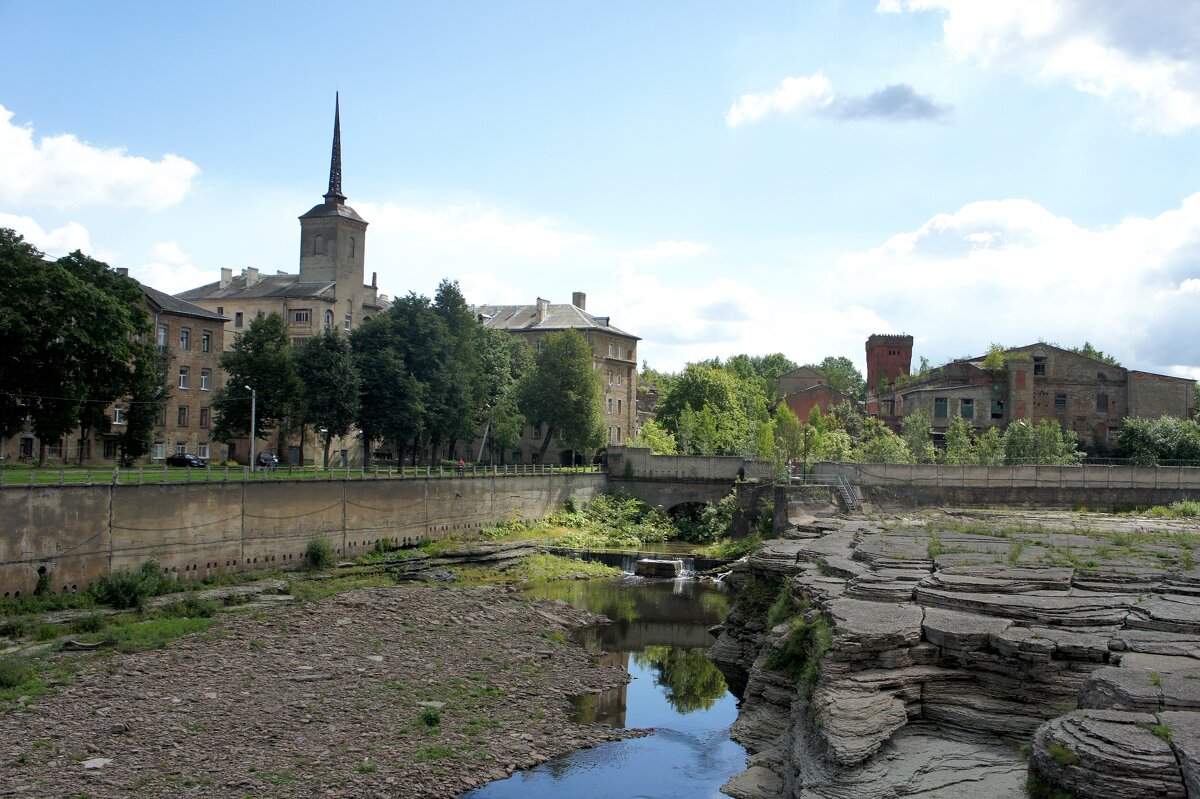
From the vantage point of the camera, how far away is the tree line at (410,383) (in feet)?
190

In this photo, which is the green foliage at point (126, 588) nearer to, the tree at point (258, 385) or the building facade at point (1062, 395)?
the tree at point (258, 385)

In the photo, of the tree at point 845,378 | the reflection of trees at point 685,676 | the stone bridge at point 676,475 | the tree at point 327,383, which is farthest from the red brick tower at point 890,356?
the reflection of trees at point 685,676

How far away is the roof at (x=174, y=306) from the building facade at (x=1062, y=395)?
185ft

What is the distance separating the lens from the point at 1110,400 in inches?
3248

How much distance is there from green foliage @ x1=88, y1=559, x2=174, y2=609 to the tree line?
68.0ft

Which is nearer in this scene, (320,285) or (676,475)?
(676,475)

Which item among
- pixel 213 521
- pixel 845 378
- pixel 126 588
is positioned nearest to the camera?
pixel 126 588

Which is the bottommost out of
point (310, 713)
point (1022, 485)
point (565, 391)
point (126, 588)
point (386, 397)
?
point (310, 713)

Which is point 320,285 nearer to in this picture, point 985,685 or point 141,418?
point 141,418

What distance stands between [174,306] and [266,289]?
17830 mm

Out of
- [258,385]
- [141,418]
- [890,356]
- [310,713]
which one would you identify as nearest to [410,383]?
[258,385]

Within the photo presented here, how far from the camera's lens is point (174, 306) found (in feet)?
227

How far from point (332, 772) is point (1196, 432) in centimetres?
7110

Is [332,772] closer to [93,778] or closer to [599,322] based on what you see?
[93,778]
